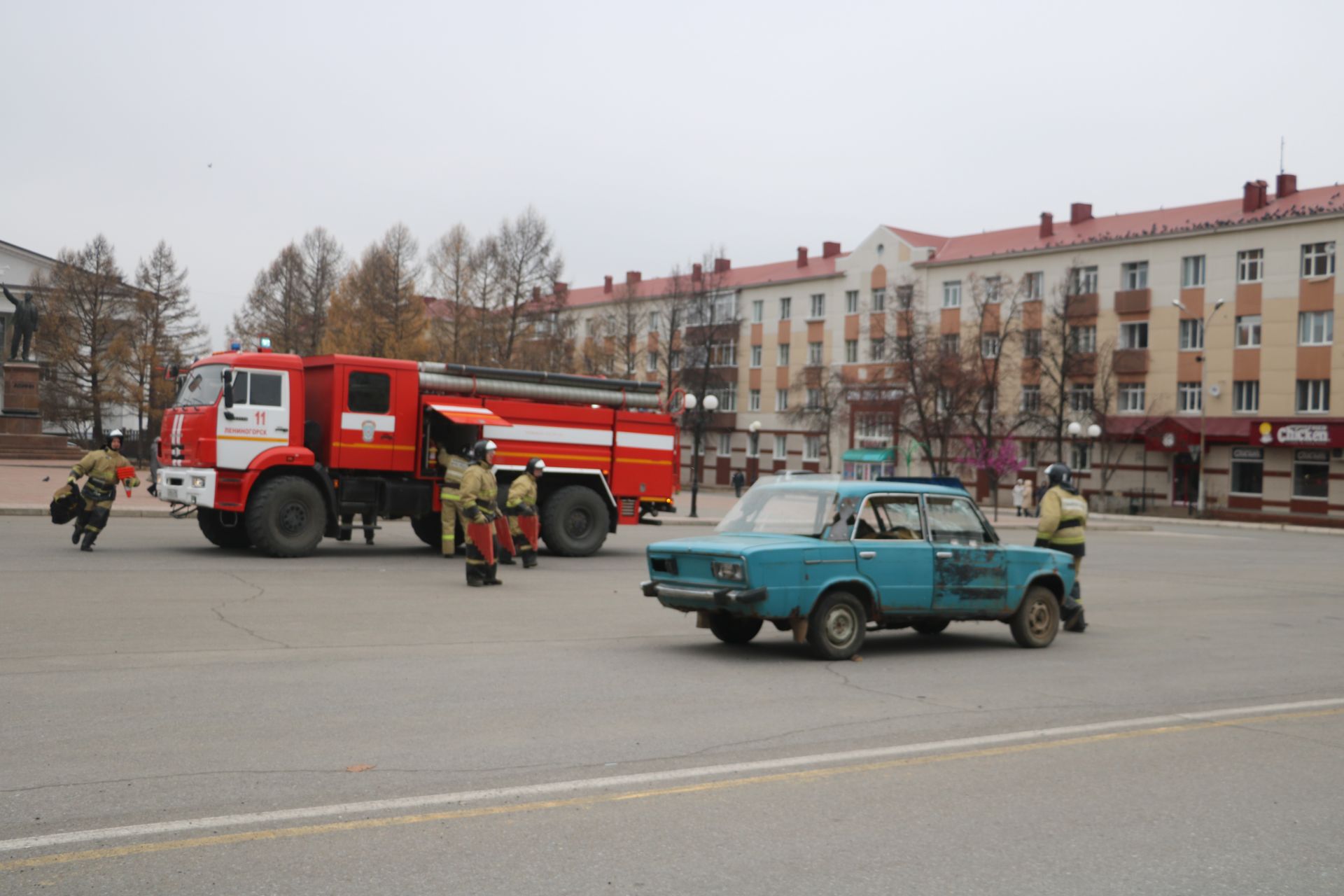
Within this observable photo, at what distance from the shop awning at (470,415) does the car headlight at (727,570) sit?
9.81 meters

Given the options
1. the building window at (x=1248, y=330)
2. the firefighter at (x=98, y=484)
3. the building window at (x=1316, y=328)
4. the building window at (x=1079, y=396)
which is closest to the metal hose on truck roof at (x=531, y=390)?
the firefighter at (x=98, y=484)

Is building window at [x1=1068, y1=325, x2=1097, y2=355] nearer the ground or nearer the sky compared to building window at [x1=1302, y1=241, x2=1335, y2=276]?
nearer the ground

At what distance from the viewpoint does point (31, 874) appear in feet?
15.4

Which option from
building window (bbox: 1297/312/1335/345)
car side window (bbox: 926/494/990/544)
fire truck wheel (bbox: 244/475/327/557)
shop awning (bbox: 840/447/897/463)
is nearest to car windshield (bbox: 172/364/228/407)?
fire truck wheel (bbox: 244/475/327/557)

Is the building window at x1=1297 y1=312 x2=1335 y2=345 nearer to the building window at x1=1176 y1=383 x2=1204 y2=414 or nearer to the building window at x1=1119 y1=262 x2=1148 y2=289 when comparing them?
the building window at x1=1176 y1=383 x2=1204 y2=414

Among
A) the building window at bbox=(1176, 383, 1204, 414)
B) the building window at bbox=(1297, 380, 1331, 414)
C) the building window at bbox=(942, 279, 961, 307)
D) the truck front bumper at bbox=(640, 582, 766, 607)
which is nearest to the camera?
the truck front bumper at bbox=(640, 582, 766, 607)

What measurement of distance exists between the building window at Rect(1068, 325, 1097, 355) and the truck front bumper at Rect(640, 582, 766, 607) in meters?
56.5

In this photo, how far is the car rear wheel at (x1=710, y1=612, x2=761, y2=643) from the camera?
1143cm

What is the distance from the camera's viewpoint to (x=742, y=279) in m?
87.4

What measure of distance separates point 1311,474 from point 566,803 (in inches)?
2236

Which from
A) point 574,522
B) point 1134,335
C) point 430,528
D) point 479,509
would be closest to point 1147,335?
point 1134,335

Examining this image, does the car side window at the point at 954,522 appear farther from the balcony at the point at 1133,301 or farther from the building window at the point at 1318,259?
the balcony at the point at 1133,301

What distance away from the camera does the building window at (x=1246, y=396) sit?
57.3 metres

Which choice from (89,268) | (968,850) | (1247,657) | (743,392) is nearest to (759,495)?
(1247,657)
